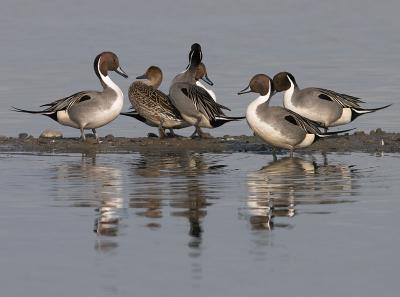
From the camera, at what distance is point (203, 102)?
1675 centimetres

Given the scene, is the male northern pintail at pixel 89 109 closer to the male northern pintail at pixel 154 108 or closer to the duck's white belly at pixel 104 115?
A: the duck's white belly at pixel 104 115

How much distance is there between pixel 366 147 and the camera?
16.0 m

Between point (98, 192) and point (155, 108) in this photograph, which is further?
point (155, 108)

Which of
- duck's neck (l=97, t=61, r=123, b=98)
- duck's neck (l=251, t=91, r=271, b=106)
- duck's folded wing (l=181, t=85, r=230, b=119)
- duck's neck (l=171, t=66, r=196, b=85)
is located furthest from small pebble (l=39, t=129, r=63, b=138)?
duck's neck (l=251, t=91, r=271, b=106)

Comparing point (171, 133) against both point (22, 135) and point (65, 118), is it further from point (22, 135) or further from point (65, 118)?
point (22, 135)

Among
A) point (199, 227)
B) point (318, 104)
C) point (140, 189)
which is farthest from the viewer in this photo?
point (318, 104)

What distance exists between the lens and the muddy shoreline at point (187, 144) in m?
16.0

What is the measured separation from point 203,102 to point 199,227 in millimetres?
6245

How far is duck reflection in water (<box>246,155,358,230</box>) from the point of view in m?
11.3

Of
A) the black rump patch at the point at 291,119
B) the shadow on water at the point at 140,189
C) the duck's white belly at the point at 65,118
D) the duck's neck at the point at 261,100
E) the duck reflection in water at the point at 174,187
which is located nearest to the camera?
the shadow on water at the point at 140,189

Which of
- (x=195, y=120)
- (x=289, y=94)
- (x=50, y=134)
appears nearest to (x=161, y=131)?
(x=195, y=120)

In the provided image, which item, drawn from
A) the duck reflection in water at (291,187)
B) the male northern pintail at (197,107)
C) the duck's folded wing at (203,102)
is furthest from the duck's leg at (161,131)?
the duck reflection in water at (291,187)

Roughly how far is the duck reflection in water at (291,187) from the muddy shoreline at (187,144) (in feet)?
3.94

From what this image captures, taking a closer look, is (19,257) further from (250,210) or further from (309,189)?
(309,189)
